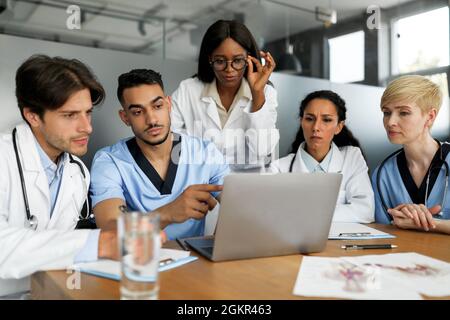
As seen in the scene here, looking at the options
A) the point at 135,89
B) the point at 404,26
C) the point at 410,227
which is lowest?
the point at 410,227

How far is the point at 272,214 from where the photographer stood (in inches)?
37.9

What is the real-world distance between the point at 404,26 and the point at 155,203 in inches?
124

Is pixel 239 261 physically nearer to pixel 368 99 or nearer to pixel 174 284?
pixel 174 284

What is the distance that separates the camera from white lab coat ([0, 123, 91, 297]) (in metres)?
0.91

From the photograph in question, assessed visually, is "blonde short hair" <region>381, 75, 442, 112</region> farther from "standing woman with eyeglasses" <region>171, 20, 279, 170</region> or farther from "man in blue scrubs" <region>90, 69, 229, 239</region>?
"man in blue scrubs" <region>90, 69, 229, 239</region>

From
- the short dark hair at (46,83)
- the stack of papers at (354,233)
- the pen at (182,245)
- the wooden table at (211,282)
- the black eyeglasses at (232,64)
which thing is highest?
the black eyeglasses at (232,64)

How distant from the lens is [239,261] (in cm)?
99

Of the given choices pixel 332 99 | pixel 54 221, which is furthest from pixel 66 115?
pixel 332 99

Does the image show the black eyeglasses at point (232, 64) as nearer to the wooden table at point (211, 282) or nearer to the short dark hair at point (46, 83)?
the short dark hair at point (46, 83)

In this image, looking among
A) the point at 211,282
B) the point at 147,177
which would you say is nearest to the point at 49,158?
the point at 147,177

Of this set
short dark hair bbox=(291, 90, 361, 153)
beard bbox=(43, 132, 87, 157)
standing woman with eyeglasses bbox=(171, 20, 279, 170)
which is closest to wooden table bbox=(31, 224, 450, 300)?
beard bbox=(43, 132, 87, 157)

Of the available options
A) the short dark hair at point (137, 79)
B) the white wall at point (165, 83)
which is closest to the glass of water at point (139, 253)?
the short dark hair at point (137, 79)

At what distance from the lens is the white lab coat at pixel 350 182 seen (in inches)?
67.4

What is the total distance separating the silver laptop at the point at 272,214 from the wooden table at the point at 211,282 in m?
0.03
